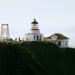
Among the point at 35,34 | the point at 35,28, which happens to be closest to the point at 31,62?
the point at 35,28

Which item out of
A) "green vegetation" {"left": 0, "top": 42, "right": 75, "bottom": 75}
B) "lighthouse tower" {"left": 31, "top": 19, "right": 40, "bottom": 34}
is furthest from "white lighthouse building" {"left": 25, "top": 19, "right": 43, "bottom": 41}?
"green vegetation" {"left": 0, "top": 42, "right": 75, "bottom": 75}

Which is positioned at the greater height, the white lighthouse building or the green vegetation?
the white lighthouse building

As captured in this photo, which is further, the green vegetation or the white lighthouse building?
the white lighthouse building

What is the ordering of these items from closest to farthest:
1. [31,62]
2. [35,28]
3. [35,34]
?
[31,62] → [35,28] → [35,34]

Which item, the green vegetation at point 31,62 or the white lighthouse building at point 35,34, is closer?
the green vegetation at point 31,62

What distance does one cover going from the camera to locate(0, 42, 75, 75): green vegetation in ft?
71.0

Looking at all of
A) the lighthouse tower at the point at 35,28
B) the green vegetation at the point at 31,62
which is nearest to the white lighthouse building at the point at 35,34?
the lighthouse tower at the point at 35,28

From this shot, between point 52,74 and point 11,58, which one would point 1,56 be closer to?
point 11,58

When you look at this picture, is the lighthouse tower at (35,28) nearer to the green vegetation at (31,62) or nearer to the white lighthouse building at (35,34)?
the white lighthouse building at (35,34)

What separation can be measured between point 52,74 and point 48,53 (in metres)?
4.00

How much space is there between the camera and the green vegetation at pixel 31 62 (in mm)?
21641

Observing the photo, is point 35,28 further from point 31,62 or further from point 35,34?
point 31,62

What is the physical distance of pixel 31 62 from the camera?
22797mm

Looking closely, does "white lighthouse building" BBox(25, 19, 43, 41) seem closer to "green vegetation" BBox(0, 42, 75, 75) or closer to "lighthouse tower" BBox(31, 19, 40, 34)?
"lighthouse tower" BBox(31, 19, 40, 34)
